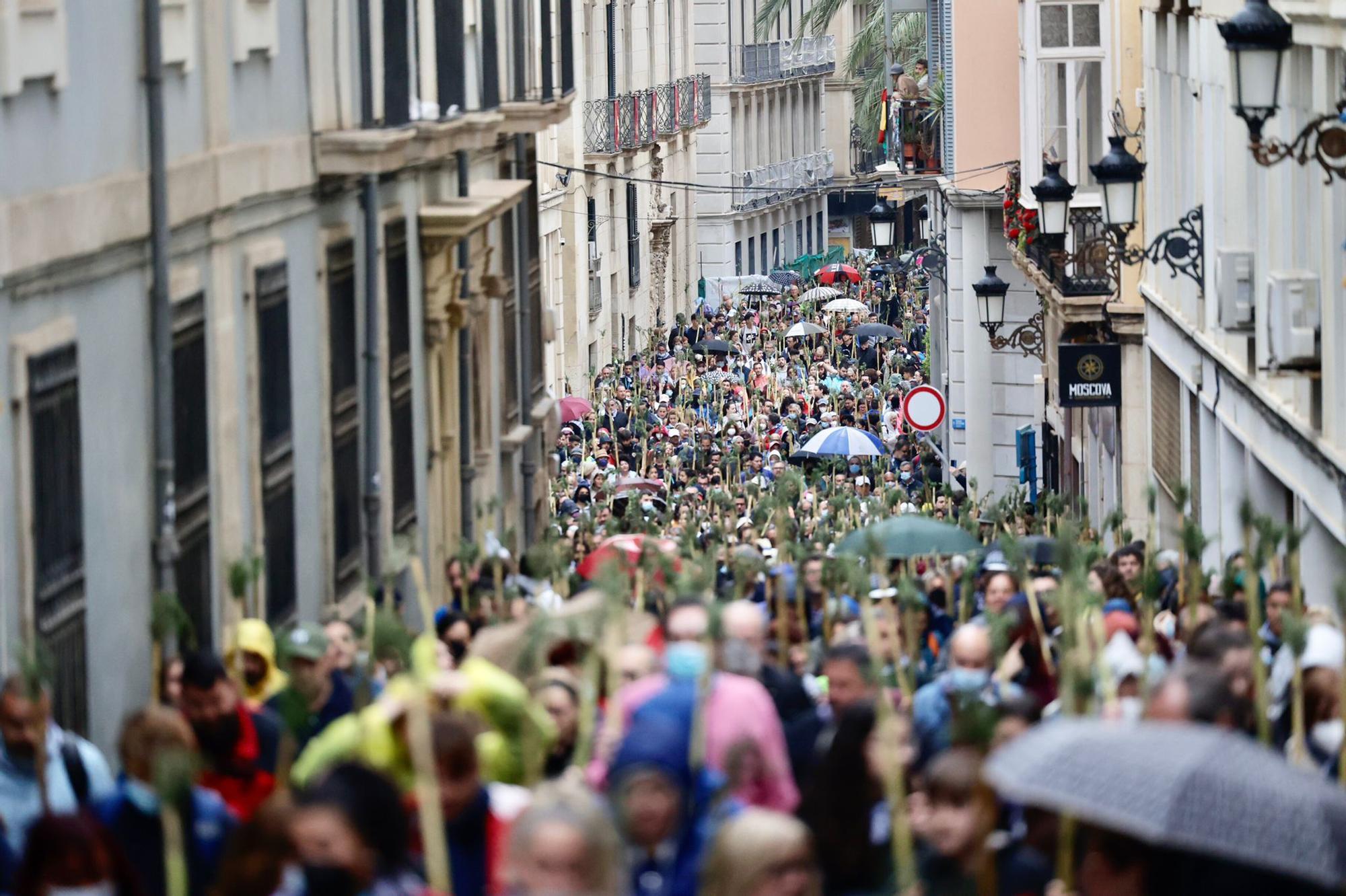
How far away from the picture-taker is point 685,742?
779 cm

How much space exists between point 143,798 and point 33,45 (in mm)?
5053

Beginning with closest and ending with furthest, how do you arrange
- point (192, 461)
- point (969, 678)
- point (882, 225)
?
1. point (969, 678)
2. point (192, 461)
3. point (882, 225)

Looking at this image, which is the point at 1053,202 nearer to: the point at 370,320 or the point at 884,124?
the point at 370,320

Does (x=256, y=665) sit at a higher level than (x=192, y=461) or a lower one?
lower

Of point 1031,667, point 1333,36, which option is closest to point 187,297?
point 1031,667

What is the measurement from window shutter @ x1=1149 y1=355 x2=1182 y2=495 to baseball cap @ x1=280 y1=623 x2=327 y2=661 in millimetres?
16707

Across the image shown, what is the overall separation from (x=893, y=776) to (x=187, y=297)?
24.4 ft

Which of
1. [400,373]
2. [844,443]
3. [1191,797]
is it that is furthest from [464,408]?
[1191,797]

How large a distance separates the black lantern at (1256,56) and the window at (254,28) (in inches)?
206

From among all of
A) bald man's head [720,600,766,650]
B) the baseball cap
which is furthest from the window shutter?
the baseball cap

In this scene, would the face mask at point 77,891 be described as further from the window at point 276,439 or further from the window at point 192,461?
the window at point 276,439

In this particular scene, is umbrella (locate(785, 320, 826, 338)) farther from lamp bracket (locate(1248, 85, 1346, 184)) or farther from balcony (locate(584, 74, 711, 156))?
lamp bracket (locate(1248, 85, 1346, 184))

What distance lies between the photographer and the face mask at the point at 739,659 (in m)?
9.13

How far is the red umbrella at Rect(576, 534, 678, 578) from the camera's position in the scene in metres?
16.2
